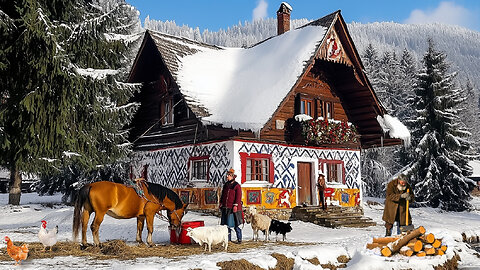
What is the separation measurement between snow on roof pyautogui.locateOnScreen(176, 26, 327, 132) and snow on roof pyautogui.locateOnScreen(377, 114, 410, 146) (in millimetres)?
5459

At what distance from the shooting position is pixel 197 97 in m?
19.0

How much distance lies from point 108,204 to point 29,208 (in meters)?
14.4

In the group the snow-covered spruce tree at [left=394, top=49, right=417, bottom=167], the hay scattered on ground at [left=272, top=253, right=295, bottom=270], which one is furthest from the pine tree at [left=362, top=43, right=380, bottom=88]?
the hay scattered on ground at [left=272, top=253, right=295, bottom=270]

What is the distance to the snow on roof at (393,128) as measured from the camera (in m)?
20.8

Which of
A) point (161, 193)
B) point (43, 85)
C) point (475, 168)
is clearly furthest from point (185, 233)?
point (475, 168)

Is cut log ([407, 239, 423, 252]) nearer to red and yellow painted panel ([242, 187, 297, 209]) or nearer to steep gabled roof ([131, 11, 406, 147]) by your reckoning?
steep gabled roof ([131, 11, 406, 147])

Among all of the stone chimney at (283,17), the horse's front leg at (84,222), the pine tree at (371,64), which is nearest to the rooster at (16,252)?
the horse's front leg at (84,222)

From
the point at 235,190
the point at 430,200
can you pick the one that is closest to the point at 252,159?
the point at 235,190

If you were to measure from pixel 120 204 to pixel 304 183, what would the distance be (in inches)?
450

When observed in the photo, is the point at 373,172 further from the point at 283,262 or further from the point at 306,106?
the point at 283,262

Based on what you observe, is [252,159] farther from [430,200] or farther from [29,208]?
[430,200]

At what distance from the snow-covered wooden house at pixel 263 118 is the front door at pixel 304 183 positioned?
0.05m

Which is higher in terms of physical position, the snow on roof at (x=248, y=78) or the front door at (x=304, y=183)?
the snow on roof at (x=248, y=78)

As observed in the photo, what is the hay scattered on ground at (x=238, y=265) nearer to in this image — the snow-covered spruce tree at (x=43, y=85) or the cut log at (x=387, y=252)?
the cut log at (x=387, y=252)
